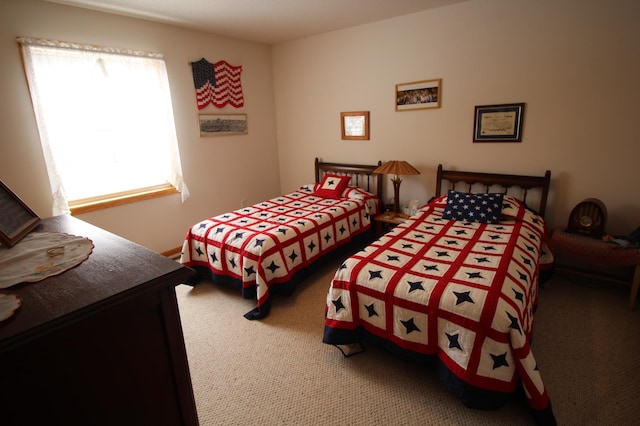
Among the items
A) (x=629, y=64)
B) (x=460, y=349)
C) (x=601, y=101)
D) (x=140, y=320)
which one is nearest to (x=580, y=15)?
(x=629, y=64)

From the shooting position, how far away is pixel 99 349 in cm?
77

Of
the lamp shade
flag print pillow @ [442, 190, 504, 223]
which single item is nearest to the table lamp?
the lamp shade

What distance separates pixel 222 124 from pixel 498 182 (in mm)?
3260

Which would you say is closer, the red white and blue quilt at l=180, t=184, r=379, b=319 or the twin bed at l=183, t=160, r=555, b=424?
the twin bed at l=183, t=160, r=555, b=424

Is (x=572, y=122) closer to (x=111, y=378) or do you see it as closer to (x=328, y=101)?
(x=328, y=101)

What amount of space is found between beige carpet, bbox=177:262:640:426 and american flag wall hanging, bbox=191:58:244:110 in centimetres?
252

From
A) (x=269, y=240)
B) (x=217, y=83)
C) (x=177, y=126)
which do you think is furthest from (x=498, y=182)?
(x=177, y=126)

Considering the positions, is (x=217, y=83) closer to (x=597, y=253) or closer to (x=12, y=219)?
(x=12, y=219)

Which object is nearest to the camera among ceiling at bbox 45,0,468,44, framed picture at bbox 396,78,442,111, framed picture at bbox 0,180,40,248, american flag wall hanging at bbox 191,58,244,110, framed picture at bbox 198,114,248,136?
framed picture at bbox 0,180,40,248

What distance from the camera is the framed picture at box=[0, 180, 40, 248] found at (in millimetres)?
1143

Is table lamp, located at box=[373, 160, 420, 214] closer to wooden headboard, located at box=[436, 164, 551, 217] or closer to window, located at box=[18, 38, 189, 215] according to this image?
wooden headboard, located at box=[436, 164, 551, 217]

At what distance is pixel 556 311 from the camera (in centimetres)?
248

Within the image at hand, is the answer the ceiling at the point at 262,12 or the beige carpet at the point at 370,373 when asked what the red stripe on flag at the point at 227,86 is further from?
the beige carpet at the point at 370,373

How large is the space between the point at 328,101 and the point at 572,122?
8.60 feet
